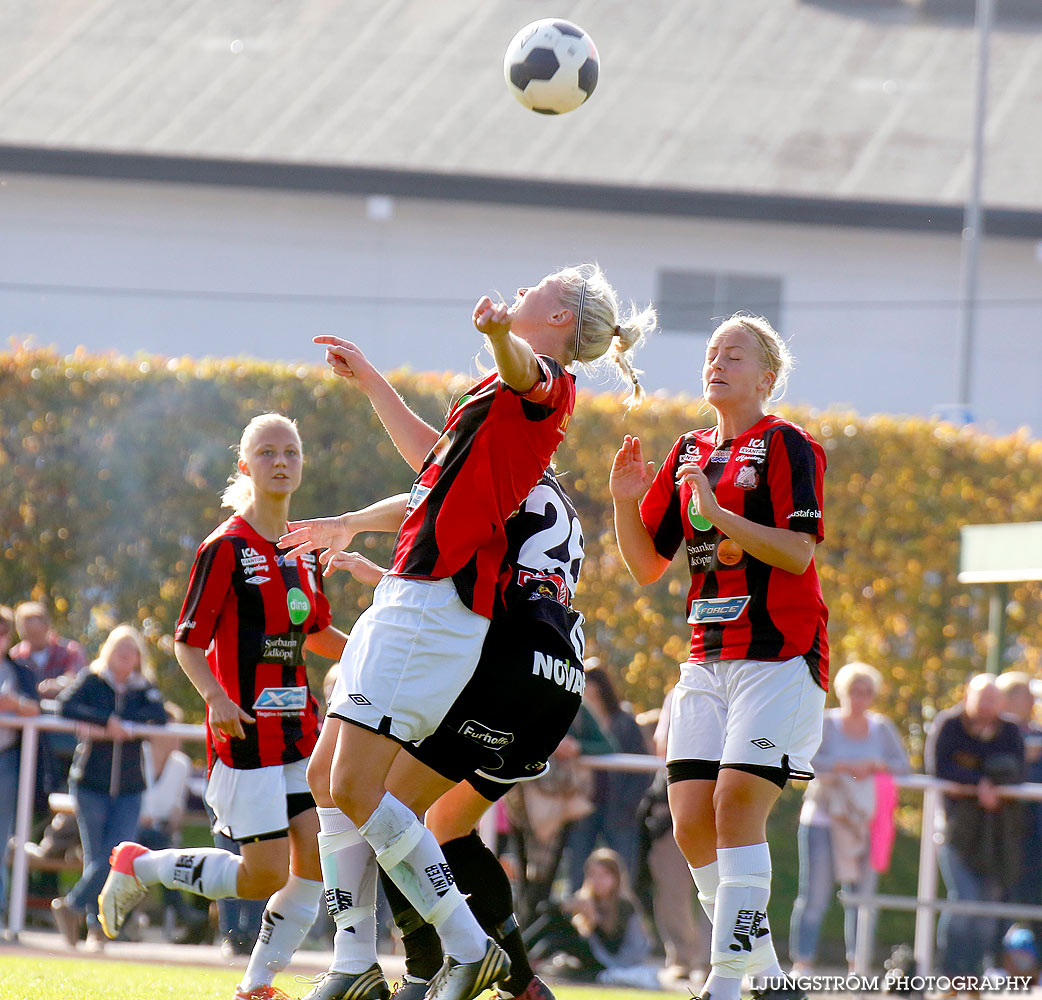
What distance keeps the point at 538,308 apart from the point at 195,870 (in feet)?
8.88

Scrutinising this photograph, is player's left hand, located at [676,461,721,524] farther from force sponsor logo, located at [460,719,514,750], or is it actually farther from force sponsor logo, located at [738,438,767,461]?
force sponsor logo, located at [460,719,514,750]

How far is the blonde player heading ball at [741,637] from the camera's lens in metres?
4.65

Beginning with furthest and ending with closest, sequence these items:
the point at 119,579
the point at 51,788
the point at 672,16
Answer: the point at 672,16
the point at 119,579
the point at 51,788

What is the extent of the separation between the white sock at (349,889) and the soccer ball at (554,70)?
3061mm

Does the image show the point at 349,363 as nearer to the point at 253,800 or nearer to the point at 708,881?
the point at 253,800

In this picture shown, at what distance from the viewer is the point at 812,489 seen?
4.83 m

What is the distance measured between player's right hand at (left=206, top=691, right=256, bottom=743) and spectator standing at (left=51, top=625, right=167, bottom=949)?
3.37 meters

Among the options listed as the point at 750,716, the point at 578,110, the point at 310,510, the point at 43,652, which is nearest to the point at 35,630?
the point at 43,652

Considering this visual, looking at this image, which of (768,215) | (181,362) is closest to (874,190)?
(768,215)

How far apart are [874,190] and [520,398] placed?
59.5 feet

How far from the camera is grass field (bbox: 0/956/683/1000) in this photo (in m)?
5.36

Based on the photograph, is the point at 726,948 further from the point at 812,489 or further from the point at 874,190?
the point at 874,190

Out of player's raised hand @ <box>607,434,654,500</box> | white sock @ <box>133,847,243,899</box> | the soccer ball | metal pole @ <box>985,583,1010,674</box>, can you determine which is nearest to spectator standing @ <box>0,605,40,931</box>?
white sock @ <box>133,847,243,899</box>

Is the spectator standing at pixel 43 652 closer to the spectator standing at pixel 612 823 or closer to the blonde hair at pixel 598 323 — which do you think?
the spectator standing at pixel 612 823
